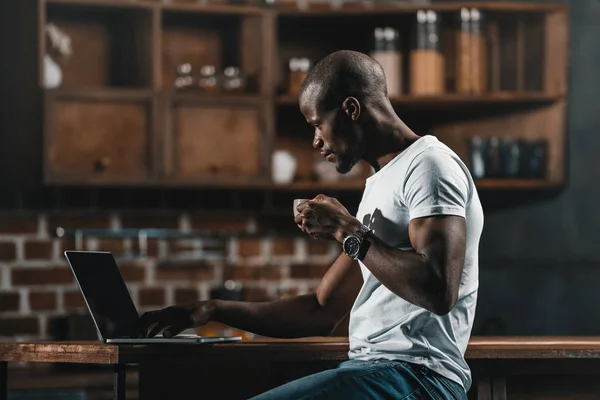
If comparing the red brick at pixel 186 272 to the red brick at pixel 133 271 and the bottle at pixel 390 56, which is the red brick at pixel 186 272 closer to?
the red brick at pixel 133 271

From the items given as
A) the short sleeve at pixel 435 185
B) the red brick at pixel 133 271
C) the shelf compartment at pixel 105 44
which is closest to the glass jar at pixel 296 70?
the shelf compartment at pixel 105 44

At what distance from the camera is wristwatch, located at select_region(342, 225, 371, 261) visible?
1.94m

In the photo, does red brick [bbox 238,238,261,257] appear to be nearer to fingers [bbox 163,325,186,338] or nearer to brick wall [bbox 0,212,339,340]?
brick wall [bbox 0,212,339,340]

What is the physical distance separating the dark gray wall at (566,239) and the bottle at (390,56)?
76cm

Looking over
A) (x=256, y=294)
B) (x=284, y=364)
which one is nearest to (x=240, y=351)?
(x=284, y=364)

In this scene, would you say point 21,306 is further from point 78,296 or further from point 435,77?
point 435,77

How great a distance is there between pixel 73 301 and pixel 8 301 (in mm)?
258

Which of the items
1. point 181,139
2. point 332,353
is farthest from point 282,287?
point 332,353

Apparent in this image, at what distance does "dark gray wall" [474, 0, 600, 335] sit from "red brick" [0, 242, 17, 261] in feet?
6.57

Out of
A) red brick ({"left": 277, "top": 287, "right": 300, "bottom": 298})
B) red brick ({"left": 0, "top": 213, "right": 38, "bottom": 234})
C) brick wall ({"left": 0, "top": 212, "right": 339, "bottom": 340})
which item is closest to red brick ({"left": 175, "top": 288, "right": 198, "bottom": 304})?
Result: brick wall ({"left": 0, "top": 212, "right": 339, "bottom": 340})

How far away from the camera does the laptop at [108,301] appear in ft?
7.37

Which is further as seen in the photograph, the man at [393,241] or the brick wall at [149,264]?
the brick wall at [149,264]

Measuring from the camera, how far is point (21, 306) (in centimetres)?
427

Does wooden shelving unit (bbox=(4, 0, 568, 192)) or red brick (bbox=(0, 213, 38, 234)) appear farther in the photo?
red brick (bbox=(0, 213, 38, 234))
